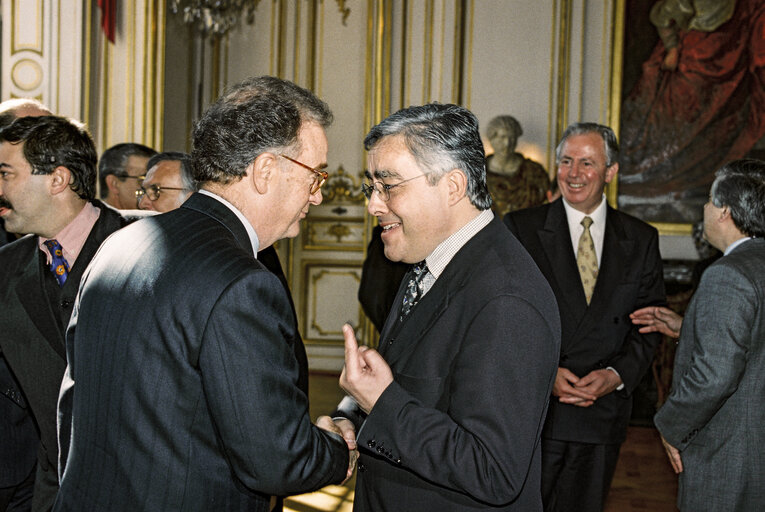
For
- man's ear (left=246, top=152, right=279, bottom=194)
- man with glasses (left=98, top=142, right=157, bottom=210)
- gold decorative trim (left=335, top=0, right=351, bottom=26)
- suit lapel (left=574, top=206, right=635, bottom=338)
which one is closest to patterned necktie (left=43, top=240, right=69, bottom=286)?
man's ear (left=246, top=152, right=279, bottom=194)

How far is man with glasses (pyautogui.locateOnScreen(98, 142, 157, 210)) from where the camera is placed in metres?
4.27

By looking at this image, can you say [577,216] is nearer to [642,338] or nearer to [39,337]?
[642,338]

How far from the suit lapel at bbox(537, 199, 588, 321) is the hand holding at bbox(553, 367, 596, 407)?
0.23m

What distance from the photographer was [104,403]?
1.40 metres

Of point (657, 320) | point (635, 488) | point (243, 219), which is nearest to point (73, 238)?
point (243, 219)

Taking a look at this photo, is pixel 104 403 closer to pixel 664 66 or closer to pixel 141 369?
pixel 141 369

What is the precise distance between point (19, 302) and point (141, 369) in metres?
0.92

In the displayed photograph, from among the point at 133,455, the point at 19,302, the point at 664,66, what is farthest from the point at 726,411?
the point at 664,66

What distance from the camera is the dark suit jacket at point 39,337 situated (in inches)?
80.0

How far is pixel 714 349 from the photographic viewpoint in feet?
7.57

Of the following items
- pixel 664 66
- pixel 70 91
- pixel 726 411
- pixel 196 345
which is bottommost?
pixel 726 411

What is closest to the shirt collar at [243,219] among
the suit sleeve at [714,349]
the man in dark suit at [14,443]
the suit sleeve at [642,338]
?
the man in dark suit at [14,443]

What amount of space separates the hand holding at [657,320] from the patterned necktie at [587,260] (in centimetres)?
20

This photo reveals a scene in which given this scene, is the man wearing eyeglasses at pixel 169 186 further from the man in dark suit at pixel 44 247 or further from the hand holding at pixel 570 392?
the hand holding at pixel 570 392
